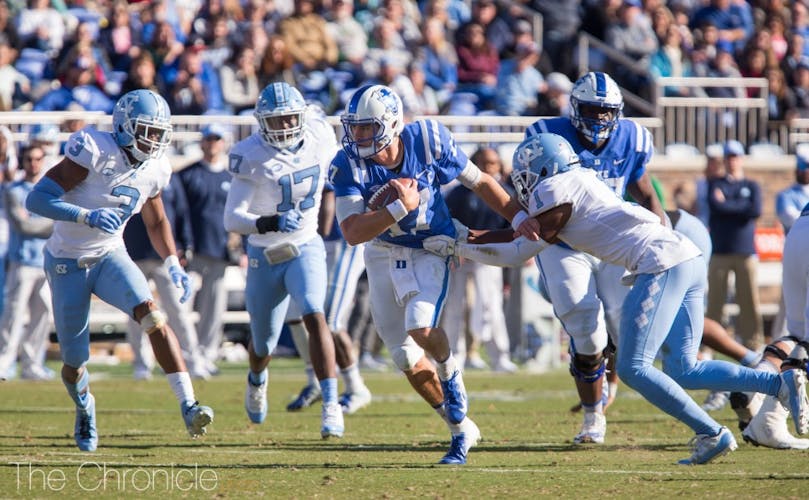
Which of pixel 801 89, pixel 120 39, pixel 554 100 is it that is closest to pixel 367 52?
pixel 554 100

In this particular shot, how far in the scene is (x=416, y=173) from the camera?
6.95 m

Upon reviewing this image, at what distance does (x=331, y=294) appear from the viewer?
32.7 feet

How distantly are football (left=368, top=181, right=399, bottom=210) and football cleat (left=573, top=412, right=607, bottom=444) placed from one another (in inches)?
74.3

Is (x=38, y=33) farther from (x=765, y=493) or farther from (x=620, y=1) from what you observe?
(x=765, y=493)

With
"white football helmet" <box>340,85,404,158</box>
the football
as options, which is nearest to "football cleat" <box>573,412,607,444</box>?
the football

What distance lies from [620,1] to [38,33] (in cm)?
752

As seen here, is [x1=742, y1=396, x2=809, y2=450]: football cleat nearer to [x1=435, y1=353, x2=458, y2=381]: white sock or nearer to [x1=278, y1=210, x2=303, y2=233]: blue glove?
[x1=435, y1=353, x2=458, y2=381]: white sock

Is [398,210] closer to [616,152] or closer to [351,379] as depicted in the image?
[616,152]

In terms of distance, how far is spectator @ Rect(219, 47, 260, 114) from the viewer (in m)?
15.4

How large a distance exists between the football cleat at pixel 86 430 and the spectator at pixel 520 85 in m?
9.59

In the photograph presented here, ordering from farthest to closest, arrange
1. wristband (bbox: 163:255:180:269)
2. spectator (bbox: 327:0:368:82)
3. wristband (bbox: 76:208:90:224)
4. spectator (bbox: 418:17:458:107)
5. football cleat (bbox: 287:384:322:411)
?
spectator (bbox: 418:17:458:107)
spectator (bbox: 327:0:368:82)
football cleat (bbox: 287:384:322:411)
wristband (bbox: 163:255:180:269)
wristband (bbox: 76:208:90:224)

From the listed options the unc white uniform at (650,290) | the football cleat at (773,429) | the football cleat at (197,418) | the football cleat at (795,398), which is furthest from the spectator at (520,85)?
the football cleat at (795,398)

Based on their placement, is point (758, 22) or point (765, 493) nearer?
point (765, 493)

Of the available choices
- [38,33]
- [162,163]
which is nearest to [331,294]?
[162,163]
